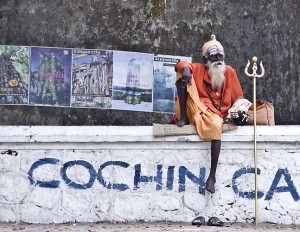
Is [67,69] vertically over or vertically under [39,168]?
over

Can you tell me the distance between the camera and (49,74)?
9.49 metres

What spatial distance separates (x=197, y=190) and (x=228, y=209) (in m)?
0.33

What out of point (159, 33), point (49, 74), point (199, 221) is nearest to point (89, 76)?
point (49, 74)

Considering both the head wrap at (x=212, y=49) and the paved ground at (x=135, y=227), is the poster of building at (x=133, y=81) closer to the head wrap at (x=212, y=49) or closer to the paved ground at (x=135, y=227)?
the head wrap at (x=212, y=49)

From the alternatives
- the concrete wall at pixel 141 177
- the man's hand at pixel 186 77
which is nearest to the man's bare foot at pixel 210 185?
the concrete wall at pixel 141 177

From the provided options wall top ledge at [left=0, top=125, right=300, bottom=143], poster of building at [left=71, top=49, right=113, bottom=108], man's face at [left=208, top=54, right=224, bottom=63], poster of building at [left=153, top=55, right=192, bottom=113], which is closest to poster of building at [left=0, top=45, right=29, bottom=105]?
poster of building at [left=71, top=49, right=113, bottom=108]

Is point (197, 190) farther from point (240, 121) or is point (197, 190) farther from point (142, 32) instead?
point (142, 32)

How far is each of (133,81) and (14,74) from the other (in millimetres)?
1589

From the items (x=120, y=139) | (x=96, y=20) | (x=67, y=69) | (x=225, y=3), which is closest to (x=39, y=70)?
(x=67, y=69)

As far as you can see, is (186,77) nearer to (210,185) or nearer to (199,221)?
(210,185)

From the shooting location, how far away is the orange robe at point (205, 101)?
648 cm

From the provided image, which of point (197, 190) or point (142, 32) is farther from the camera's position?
point (142, 32)

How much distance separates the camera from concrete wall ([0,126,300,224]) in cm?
651

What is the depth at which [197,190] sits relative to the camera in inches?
256
